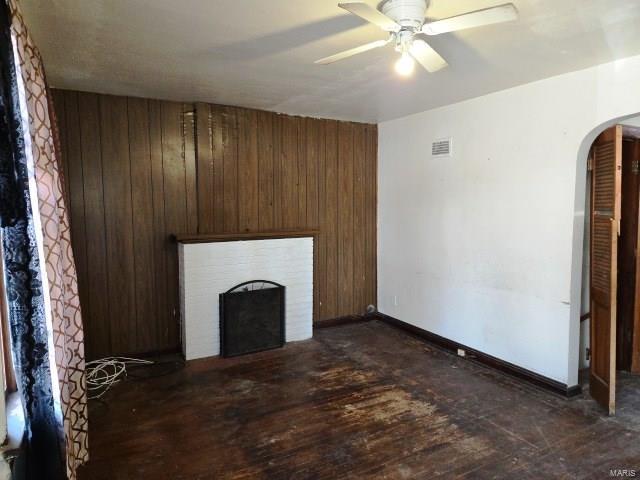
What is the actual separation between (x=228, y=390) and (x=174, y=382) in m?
0.48

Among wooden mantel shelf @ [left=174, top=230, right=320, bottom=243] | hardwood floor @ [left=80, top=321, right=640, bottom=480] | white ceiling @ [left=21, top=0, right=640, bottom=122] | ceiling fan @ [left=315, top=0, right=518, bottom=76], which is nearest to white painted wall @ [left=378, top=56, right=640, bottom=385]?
white ceiling @ [left=21, top=0, right=640, bottom=122]

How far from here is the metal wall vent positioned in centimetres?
399

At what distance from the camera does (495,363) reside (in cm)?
362

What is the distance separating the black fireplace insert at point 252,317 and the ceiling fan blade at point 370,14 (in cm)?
274

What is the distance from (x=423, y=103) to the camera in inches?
154

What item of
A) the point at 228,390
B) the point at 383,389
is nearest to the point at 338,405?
the point at 383,389

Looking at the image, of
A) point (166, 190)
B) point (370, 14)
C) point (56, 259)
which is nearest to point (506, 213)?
point (370, 14)

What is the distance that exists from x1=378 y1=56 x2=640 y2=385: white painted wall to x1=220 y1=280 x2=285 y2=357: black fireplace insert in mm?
1419

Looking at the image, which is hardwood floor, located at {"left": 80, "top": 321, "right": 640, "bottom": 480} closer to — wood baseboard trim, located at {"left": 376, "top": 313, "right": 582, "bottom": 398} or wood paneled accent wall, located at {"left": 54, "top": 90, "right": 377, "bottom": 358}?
wood baseboard trim, located at {"left": 376, "top": 313, "right": 582, "bottom": 398}

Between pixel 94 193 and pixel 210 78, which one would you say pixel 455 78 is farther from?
pixel 94 193

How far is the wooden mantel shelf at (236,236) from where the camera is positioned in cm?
377

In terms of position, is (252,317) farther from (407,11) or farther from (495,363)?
(407,11)

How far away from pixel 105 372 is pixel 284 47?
115 inches

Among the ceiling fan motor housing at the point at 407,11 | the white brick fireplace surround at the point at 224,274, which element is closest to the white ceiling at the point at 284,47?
the ceiling fan motor housing at the point at 407,11
